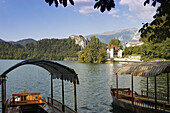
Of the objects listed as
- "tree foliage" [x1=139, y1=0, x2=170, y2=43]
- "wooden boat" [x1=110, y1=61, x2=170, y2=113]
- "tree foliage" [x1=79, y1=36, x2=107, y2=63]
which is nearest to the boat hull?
"wooden boat" [x1=110, y1=61, x2=170, y2=113]

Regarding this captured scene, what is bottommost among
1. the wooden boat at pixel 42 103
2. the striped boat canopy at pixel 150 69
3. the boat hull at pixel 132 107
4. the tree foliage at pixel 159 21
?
the boat hull at pixel 132 107

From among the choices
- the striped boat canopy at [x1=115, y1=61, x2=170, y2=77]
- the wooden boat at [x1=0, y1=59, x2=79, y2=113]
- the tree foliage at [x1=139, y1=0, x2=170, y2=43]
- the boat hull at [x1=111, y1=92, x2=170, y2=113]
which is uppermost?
the tree foliage at [x1=139, y1=0, x2=170, y2=43]

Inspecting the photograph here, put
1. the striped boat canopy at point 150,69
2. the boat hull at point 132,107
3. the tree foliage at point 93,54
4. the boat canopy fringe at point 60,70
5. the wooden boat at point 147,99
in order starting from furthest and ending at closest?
the tree foliage at point 93,54 → the striped boat canopy at point 150,69 → the boat hull at point 132,107 → the wooden boat at point 147,99 → the boat canopy fringe at point 60,70

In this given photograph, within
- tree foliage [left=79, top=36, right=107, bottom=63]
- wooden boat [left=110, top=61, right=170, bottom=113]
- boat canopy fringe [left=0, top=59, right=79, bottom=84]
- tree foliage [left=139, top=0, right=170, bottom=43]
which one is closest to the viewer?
tree foliage [left=139, top=0, right=170, bottom=43]

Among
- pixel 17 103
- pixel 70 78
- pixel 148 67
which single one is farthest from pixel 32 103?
pixel 148 67

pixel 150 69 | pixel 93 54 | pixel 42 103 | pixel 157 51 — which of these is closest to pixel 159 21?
pixel 150 69

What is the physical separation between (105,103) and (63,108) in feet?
26.5

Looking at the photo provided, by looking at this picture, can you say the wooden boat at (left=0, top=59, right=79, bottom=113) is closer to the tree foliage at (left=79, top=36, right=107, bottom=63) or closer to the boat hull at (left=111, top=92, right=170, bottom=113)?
the boat hull at (left=111, top=92, right=170, bottom=113)

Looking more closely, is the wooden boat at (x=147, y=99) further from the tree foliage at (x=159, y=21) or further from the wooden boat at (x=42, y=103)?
the tree foliage at (x=159, y=21)

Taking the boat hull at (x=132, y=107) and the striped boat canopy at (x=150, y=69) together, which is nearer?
the boat hull at (x=132, y=107)

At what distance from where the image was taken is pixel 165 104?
13.9m

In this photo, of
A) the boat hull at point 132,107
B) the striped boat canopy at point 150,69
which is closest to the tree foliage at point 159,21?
the striped boat canopy at point 150,69

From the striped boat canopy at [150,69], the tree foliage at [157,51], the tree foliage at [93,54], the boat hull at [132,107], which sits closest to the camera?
the boat hull at [132,107]

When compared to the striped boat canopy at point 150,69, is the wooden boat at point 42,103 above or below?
below
